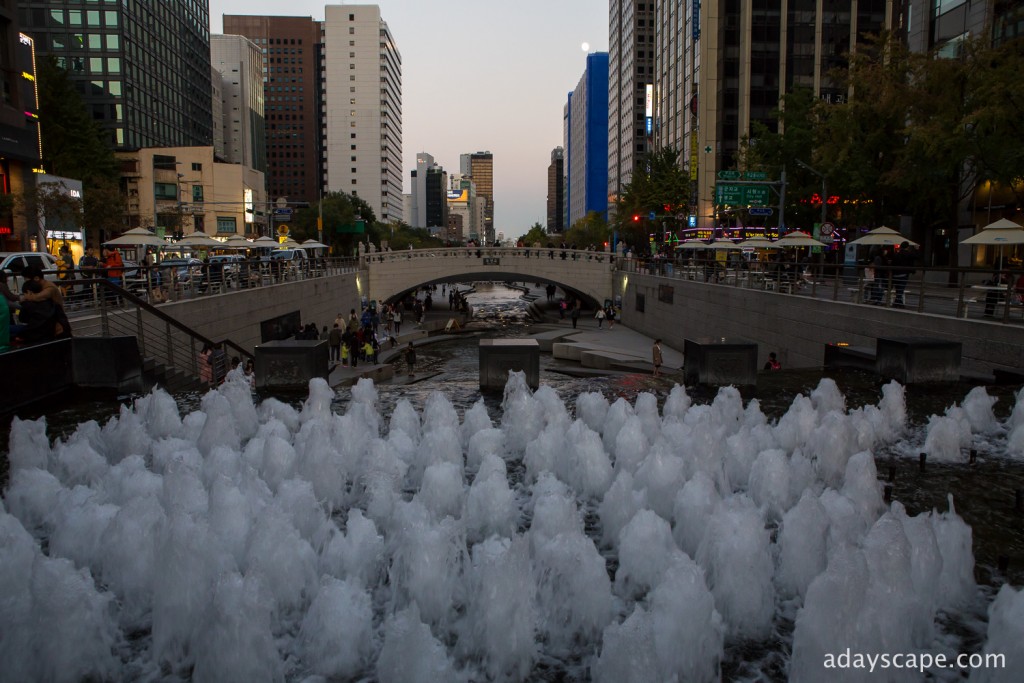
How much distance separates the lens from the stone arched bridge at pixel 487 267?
61312 millimetres

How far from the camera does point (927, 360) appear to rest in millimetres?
15562

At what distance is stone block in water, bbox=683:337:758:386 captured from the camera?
16016 mm

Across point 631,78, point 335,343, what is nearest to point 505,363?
point 335,343

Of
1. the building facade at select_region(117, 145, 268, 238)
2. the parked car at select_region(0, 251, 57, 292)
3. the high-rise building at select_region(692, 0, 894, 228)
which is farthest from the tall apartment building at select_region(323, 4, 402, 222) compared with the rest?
the parked car at select_region(0, 251, 57, 292)

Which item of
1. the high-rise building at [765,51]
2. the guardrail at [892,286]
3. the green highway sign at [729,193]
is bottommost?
the guardrail at [892,286]

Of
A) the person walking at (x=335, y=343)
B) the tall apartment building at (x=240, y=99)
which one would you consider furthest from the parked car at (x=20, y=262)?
the tall apartment building at (x=240, y=99)

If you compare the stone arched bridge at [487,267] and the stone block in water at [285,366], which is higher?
the stone arched bridge at [487,267]

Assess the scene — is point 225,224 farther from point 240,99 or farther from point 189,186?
point 240,99

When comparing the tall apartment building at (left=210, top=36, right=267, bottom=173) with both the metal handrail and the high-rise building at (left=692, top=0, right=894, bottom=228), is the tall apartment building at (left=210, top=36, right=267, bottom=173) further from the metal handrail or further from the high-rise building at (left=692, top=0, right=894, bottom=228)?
the metal handrail

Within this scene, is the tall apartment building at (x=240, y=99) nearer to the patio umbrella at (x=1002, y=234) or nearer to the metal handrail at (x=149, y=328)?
the metal handrail at (x=149, y=328)

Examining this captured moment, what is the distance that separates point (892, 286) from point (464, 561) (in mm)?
16412

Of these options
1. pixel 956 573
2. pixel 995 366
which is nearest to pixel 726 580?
pixel 956 573

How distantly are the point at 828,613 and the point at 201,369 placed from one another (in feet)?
52.4

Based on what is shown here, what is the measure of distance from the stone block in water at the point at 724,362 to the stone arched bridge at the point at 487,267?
44746mm
